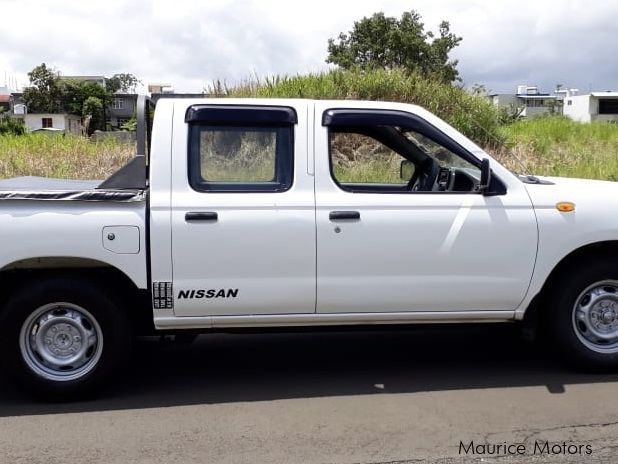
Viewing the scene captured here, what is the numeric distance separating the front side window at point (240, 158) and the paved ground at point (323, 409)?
4.76 ft

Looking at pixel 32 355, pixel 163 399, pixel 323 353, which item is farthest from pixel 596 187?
pixel 32 355

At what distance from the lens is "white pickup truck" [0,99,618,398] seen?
14.8ft

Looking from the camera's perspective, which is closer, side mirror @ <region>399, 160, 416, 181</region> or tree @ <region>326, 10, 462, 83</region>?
side mirror @ <region>399, 160, 416, 181</region>

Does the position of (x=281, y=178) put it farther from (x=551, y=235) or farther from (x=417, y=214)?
(x=551, y=235)

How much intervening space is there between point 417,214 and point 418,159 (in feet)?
2.87

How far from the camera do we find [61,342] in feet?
15.2

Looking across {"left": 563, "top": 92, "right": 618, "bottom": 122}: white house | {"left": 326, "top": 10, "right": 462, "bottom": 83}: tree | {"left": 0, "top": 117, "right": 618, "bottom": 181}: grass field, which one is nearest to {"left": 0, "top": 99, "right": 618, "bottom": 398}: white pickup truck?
{"left": 0, "top": 117, "right": 618, "bottom": 181}: grass field

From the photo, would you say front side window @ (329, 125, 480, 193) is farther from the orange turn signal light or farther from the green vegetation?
the green vegetation

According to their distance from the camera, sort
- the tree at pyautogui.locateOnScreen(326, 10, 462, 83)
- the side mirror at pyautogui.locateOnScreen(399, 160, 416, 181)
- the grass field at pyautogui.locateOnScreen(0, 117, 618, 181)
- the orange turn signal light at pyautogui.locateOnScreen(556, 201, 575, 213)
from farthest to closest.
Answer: the tree at pyautogui.locateOnScreen(326, 10, 462, 83) → the grass field at pyautogui.locateOnScreen(0, 117, 618, 181) → the side mirror at pyautogui.locateOnScreen(399, 160, 416, 181) → the orange turn signal light at pyautogui.locateOnScreen(556, 201, 575, 213)

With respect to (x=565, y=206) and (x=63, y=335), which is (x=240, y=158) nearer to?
(x=63, y=335)

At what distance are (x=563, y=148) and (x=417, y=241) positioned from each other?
44.5 ft

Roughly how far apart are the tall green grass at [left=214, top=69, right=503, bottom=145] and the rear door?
33.4 ft

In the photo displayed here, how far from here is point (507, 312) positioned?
493cm

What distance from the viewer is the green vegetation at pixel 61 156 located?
42.8ft
